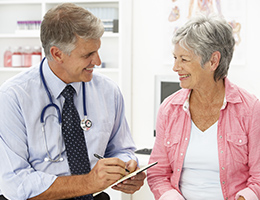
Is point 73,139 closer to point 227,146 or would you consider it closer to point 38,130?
point 38,130

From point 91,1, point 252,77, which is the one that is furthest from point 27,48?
point 252,77

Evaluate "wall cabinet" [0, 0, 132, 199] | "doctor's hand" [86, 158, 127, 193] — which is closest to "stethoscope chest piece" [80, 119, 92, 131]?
"doctor's hand" [86, 158, 127, 193]

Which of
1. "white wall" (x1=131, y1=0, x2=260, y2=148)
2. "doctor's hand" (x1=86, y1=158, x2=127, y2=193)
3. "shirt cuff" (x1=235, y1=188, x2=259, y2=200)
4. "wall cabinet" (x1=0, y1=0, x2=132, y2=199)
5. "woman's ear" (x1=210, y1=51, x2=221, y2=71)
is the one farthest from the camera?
"white wall" (x1=131, y1=0, x2=260, y2=148)

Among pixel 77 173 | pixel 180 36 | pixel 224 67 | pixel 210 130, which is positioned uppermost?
pixel 180 36

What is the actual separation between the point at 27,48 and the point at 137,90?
116 cm

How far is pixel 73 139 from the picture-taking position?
1893mm

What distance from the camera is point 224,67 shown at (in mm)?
1984

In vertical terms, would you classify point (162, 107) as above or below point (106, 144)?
above

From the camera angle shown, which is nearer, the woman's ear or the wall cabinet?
the woman's ear

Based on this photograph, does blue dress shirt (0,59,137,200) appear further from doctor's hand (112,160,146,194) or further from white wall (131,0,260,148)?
white wall (131,0,260,148)

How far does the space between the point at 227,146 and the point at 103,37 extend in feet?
7.70

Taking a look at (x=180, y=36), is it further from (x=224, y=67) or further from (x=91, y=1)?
(x=91, y=1)

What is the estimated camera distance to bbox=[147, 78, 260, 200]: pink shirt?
1.89m

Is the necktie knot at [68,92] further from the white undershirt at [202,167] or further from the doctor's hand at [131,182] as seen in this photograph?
the white undershirt at [202,167]
